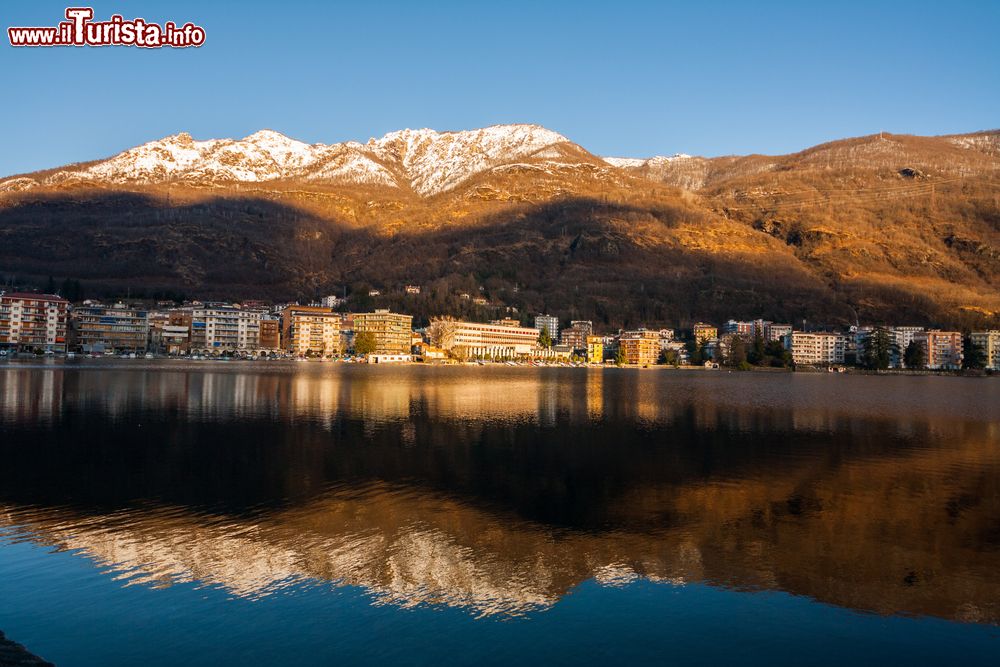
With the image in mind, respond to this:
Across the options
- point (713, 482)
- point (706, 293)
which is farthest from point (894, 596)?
point (706, 293)

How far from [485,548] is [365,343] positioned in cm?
9962

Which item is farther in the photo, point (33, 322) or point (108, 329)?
point (108, 329)

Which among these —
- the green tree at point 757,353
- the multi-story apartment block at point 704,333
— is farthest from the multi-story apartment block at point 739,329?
the green tree at point 757,353

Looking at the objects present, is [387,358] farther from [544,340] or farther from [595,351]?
[595,351]

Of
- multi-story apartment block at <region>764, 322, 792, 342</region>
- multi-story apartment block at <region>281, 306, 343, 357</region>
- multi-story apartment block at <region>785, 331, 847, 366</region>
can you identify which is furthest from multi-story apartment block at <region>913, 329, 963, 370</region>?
multi-story apartment block at <region>281, 306, 343, 357</region>

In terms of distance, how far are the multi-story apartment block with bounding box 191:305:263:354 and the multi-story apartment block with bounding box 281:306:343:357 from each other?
19.1 ft

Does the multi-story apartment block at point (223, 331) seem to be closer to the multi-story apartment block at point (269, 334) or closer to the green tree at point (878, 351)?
the multi-story apartment block at point (269, 334)

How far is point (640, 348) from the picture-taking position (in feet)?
424

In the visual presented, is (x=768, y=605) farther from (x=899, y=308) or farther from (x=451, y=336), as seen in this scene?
(x=899, y=308)

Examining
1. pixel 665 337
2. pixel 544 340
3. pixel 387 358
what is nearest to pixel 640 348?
pixel 665 337

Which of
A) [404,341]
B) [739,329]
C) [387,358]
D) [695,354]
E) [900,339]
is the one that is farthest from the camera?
[739,329]

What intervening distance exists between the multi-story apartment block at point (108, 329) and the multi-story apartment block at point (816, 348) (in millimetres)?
110845

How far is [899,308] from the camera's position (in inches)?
6526

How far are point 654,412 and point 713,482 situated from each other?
17307 mm
